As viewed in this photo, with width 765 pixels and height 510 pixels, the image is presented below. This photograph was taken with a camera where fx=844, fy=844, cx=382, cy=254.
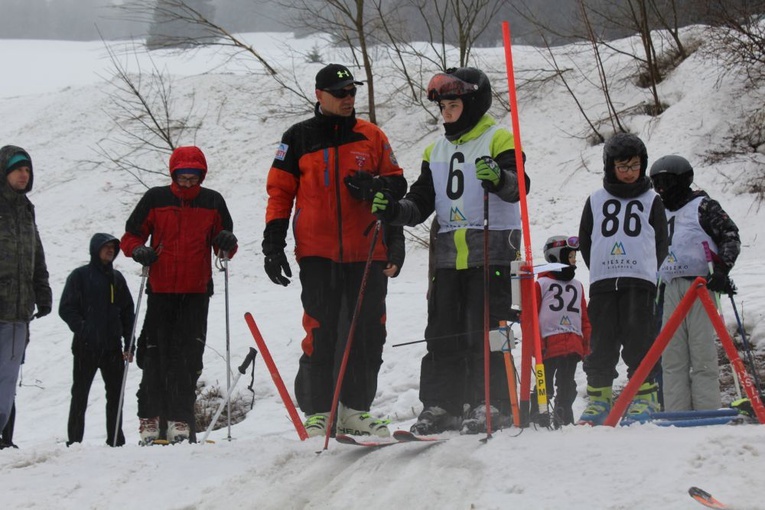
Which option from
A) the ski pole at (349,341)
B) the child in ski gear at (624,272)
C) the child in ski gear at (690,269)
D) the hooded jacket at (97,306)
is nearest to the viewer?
the ski pole at (349,341)

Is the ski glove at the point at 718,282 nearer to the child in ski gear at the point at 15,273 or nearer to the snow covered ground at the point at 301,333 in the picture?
the snow covered ground at the point at 301,333

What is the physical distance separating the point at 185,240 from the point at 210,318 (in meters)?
6.90

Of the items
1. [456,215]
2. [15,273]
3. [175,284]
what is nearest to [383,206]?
[456,215]

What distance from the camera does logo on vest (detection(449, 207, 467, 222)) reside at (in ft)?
15.7

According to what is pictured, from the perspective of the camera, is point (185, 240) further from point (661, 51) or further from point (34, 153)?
point (34, 153)

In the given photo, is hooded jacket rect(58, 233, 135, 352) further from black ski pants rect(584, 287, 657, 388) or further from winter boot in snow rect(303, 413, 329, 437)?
Result: black ski pants rect(584, 287, 657, 388)

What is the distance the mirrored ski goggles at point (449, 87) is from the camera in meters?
4.80

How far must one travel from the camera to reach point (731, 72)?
1519cm

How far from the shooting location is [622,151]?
17.9 ft

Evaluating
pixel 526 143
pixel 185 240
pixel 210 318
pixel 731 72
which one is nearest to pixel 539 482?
pixel 185 240

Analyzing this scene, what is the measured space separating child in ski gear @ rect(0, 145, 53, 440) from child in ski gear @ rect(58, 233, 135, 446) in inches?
40.6

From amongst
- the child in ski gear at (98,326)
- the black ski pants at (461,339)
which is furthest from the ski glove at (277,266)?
the child in ski gear at (98,326)

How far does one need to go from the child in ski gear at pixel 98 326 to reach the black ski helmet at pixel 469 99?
3362mm

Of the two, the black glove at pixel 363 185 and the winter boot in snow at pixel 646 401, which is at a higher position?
the black glove at pixel 363 185
